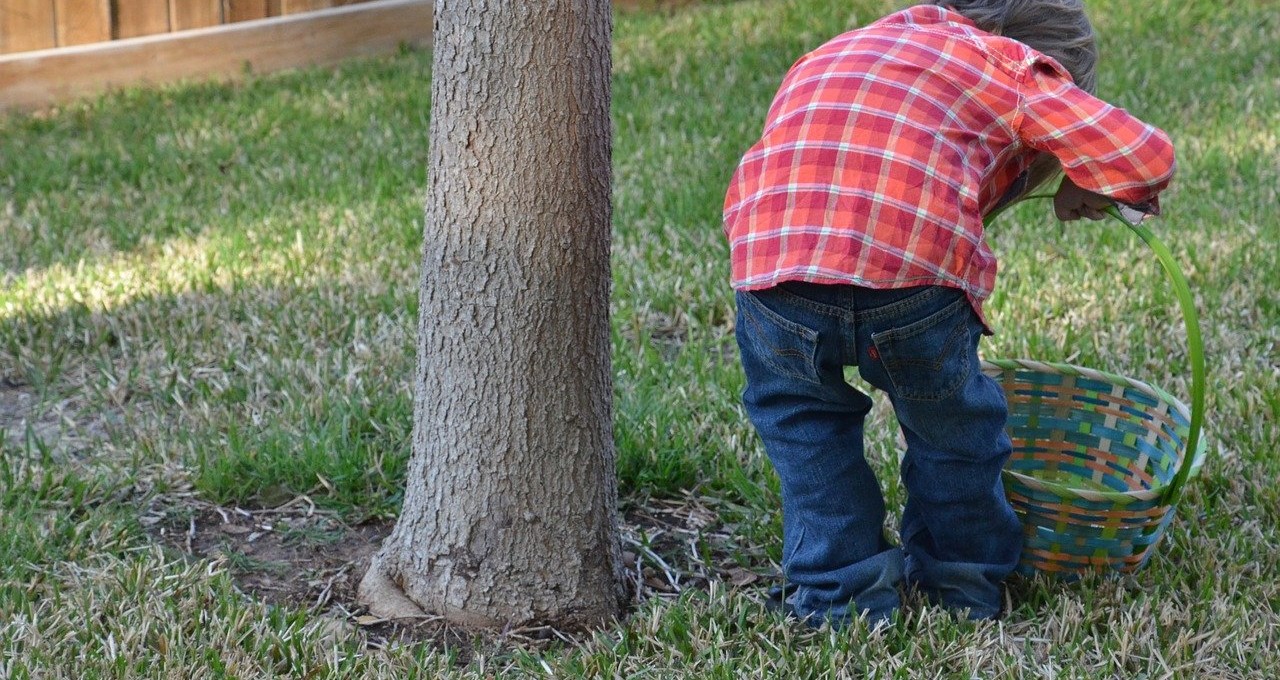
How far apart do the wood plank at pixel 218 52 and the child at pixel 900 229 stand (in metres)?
4.50

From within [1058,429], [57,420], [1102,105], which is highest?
[1102,105]

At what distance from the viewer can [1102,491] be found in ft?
9.19

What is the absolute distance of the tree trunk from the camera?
2260 mm

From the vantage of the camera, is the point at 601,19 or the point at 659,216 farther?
the point at 659,216

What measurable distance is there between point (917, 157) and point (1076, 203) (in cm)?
41

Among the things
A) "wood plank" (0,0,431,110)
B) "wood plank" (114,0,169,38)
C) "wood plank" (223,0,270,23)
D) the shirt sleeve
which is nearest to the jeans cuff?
the shirt sleeve

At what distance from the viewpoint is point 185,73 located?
6.25 m

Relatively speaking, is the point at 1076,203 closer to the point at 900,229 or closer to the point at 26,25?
the point at 900,229

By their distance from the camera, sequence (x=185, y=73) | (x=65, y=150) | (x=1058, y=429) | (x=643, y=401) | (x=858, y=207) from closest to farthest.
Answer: (x=858, y=207), (x=1058, y=429), (x=643, y=401), (x=65, y=150), (x=185, y=73)

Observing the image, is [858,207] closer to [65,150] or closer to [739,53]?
[65,150]

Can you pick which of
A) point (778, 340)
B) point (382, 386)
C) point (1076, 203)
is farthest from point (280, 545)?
point (1076, 203)

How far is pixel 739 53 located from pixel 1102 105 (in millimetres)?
4532

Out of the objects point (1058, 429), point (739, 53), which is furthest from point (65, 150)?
point (1058, 429)

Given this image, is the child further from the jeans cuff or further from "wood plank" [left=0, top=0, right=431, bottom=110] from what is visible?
"wood plank" [left=0, top=0, right=431, bottom=110]
